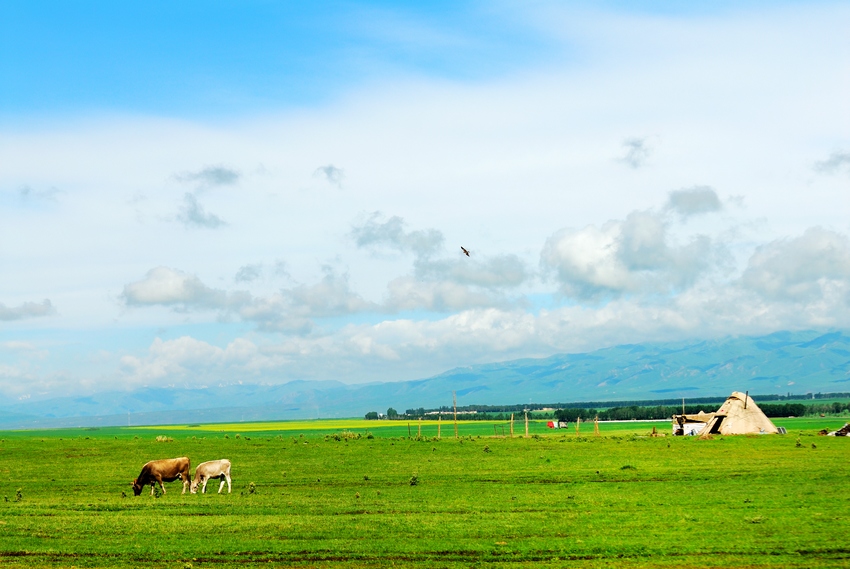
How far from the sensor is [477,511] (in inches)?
1216

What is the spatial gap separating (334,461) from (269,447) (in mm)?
13571

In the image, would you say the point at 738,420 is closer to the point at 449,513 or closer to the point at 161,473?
the point at 449,513

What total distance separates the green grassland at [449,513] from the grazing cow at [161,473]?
707 millimetres

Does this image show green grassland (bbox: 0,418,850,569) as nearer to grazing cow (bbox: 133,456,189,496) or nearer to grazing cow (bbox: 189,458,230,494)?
grazing cow (bbox: 133,456,189,496)

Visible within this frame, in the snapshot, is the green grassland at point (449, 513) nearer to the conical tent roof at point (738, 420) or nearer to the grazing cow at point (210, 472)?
the grazing cow at point (210, 472)

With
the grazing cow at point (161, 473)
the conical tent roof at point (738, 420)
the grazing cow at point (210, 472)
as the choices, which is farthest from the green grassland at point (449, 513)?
the conical tent roof at point (738, 420)

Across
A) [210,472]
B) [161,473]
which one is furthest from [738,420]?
[161,473]

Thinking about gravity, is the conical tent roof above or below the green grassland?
above

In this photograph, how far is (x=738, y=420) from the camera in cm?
7812

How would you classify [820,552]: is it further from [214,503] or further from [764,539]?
[214,503]

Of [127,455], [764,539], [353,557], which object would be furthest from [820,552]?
[127,455]

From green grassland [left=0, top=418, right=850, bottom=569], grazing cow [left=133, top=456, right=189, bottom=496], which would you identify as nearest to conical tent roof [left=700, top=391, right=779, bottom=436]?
green grassland [left=0, top=418, right=850, bottom=569]

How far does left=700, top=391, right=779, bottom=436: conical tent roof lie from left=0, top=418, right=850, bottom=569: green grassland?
68.1ft

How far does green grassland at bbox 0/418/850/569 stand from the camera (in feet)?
74.9
